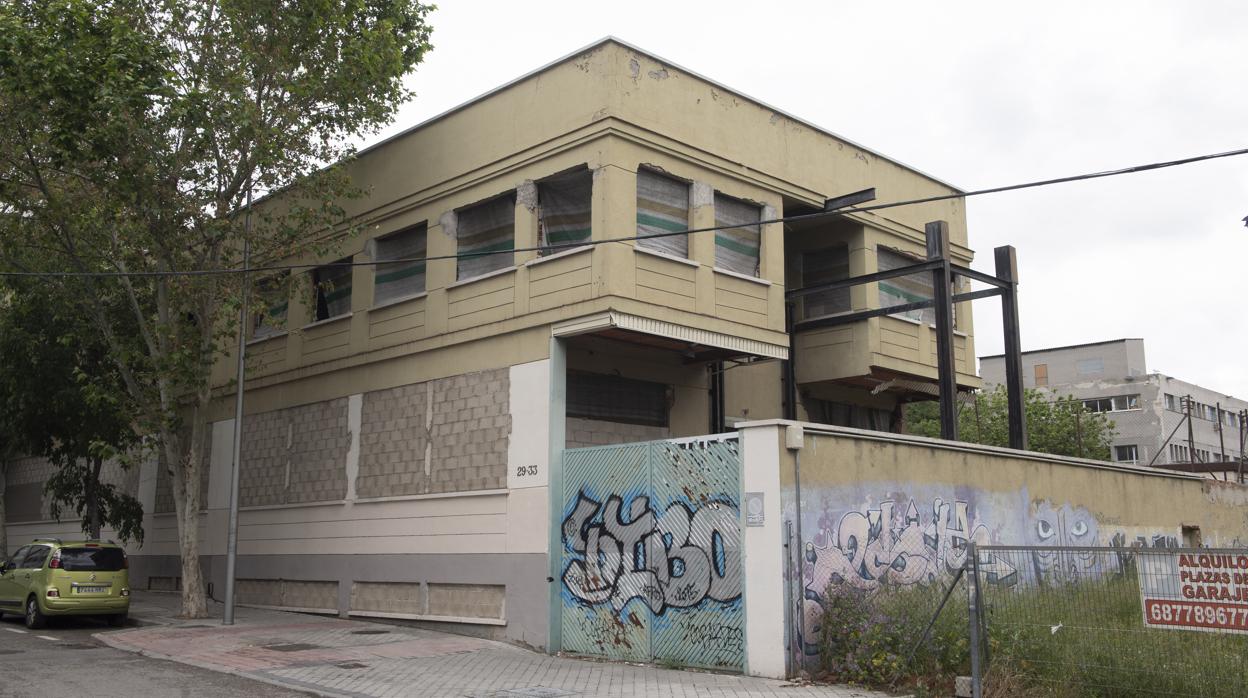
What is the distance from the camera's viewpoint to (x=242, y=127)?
1758 cm

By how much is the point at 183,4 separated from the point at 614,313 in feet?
32.7


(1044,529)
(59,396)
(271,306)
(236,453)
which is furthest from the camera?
(59,396)

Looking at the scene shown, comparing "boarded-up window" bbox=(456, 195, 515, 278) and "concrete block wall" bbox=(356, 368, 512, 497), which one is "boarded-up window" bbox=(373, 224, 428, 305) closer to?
"boarded-up window" bbox=(456, 195, 515, 278)

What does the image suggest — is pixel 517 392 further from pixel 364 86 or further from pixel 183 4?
pixel 183 4

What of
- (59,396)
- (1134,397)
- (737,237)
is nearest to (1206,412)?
(1134,397)

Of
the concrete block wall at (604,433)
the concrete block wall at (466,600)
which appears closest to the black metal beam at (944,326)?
the concrete block wall at (604,433)

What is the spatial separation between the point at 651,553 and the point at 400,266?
8.34 metres

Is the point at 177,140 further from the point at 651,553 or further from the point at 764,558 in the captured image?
the point at 764,558

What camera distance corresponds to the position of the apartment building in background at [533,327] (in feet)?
52.2

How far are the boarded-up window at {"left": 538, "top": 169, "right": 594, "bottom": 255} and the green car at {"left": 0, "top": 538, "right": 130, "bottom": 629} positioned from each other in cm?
956

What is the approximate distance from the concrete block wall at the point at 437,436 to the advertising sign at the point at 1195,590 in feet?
31.5

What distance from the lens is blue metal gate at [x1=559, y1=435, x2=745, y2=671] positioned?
13016 mm

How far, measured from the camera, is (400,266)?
1950cm

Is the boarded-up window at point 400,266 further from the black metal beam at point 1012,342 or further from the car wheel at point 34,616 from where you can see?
the black metal beam at point 1012,342
